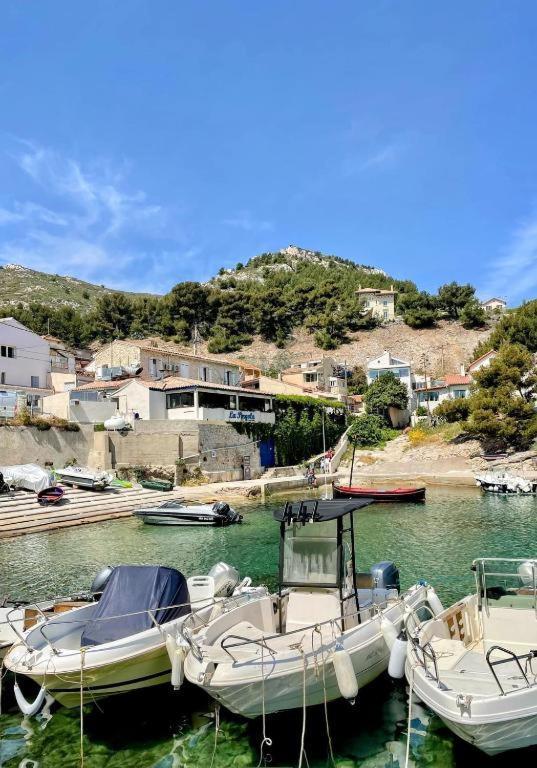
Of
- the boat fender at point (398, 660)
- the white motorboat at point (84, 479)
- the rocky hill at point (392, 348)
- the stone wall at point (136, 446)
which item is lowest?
the boat fender at point (398, 660)

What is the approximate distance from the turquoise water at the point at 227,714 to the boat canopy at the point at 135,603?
1062 mm

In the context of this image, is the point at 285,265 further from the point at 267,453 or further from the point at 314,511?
the point at 314,511

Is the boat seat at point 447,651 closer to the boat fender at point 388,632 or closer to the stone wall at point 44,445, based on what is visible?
the boat fender at point 388,632

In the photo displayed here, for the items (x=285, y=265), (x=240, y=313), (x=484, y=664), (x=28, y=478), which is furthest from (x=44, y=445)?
(x=285, y=265)

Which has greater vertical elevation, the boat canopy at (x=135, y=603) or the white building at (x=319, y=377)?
the white building at (x=319, y=377)

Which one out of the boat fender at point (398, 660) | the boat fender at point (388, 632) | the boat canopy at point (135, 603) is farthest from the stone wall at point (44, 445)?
the boat fender at point (398, 660)

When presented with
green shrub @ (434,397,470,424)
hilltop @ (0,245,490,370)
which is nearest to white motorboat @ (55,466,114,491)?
green shrub @ (434,397,470,424)

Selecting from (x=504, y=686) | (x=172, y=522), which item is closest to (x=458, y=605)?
(x=504, y=686)

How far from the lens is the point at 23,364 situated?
48.8m

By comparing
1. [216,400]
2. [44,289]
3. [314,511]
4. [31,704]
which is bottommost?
[31,704]

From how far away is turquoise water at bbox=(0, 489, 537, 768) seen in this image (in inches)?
290

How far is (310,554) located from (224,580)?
453 cm

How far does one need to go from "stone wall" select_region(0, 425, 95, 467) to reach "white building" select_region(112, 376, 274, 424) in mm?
4439

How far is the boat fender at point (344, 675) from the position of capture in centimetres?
740
